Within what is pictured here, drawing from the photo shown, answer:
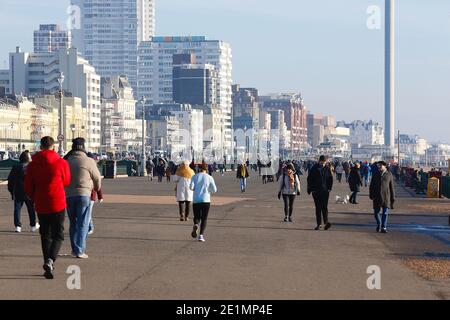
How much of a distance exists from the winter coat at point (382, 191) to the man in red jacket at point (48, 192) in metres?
11.2

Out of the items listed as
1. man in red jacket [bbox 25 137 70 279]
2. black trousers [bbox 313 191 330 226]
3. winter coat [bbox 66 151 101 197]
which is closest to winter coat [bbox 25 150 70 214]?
man in red jacket [bbox 25 137 70 279]

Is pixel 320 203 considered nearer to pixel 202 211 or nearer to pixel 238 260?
pixel 202 211

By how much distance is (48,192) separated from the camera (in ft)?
49.1

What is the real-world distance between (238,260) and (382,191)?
8.27 metres

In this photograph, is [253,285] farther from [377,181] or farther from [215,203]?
[215,203]

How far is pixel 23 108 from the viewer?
181 meters

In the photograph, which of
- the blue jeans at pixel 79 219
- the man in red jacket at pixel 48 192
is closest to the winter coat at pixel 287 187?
the blue jeans at pixel 79 219

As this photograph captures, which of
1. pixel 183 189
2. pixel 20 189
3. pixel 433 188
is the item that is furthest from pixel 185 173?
pixel 433 188

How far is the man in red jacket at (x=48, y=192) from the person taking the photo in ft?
48.9

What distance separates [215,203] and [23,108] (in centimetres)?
14757

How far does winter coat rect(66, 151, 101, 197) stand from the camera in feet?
56.6

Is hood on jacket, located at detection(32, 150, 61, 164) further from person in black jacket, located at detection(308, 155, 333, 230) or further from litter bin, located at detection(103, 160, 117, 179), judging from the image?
litter bin, located at detection(103, 160, 117, 179)

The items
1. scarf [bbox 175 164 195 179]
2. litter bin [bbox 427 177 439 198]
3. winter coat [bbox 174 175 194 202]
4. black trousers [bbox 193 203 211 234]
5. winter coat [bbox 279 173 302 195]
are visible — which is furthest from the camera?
litter bin [bbox 427 177 439 198]
